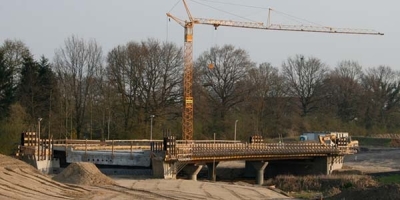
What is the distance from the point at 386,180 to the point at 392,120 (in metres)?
56.3

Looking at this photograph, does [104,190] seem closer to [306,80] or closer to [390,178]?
[390,178]

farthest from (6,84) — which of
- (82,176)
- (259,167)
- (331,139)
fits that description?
(82,176)

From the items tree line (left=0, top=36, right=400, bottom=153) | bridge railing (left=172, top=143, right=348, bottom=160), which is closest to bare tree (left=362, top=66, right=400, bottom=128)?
tree line (left=0, top=36, right=400, bottom=153)

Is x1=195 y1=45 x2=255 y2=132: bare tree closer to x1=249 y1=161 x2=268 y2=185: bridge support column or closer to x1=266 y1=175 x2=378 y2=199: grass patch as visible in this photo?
x1=249 y1=161 x2=268 y2=185: bridge support column

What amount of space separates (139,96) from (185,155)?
29419 mm

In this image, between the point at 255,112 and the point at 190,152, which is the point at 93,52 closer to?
the point at 255,112

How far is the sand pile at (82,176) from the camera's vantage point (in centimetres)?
4091

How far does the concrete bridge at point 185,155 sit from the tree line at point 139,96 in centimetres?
772

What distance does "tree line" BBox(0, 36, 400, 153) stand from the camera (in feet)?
245

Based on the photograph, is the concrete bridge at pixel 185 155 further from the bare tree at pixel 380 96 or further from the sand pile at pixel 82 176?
the bare tree at pixel 380 96

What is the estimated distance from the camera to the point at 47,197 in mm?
32875

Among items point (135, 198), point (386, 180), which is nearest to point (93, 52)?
point (386, 180)

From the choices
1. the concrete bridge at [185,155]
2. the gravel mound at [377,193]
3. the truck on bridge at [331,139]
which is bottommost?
the gravel mound at [377,193]

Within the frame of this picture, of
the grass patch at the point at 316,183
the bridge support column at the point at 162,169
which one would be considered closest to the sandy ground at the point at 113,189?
the bridge support column at the point at 162,169
